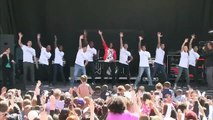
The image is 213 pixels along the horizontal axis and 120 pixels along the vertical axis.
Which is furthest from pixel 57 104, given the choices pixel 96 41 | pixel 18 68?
pixel 96 41

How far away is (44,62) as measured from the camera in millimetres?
15828

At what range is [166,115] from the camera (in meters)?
6.25

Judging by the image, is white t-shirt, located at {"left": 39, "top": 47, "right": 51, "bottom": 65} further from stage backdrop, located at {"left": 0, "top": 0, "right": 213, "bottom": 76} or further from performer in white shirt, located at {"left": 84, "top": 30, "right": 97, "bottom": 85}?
stage backdrop, located at {"left": 0, "top": 0, "right": 213, "bottom": 76}

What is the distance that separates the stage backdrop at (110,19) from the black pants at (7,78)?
3499mm

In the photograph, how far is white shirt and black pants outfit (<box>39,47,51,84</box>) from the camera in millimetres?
15711

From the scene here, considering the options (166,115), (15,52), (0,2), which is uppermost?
(0,2)

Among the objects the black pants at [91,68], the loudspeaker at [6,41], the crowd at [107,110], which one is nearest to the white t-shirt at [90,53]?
the black pants at [91,68]

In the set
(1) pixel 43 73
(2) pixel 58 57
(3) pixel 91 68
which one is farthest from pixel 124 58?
(1) pixel 43 73

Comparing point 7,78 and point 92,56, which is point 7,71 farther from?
point 92,56

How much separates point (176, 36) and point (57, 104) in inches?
459

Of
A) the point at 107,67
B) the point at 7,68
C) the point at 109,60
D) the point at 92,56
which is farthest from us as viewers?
the point at 107,67

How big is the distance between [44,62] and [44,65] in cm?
78

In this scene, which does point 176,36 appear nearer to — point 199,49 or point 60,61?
point 199,49

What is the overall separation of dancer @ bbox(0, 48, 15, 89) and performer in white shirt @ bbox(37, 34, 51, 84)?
1215 mm
